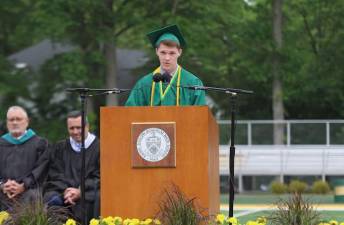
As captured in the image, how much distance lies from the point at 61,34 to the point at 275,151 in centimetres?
764

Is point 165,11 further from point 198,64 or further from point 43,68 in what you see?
point 43,68

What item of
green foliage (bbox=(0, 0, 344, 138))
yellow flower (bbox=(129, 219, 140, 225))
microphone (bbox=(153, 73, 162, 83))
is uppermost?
green foliage (bbox=(0, 0, 344, 138))

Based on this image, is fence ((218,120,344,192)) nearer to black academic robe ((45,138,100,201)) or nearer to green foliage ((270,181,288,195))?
green foliage ((270,181,288,195))

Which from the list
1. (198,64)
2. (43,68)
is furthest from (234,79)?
(43,68)

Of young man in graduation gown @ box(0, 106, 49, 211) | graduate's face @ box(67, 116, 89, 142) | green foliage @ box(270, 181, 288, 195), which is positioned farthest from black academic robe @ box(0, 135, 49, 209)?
green foliage @ box(270, 181, 288, 195)

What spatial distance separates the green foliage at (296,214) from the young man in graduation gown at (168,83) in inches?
50.8

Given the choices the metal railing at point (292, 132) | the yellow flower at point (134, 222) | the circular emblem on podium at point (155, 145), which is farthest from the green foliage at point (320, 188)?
the yellow flower at point (134, 222)

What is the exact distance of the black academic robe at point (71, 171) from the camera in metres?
9.94

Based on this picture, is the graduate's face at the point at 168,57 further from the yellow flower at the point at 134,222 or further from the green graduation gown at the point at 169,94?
the yellow flower at the point at 134,222

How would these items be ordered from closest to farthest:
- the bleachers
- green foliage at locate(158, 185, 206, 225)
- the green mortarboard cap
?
green foliage at locate(158, 185, 206, 225) < the green mortarboard cap < the bleachers

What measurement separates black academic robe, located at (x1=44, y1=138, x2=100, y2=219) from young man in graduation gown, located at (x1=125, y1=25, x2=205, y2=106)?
1313mm

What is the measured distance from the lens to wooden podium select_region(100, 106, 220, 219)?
8078 millimetres

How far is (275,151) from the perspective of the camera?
28.5m

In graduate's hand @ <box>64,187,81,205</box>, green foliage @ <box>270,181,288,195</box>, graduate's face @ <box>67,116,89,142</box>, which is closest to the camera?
graduate's hand @ <box>64,187,81,205</box>
